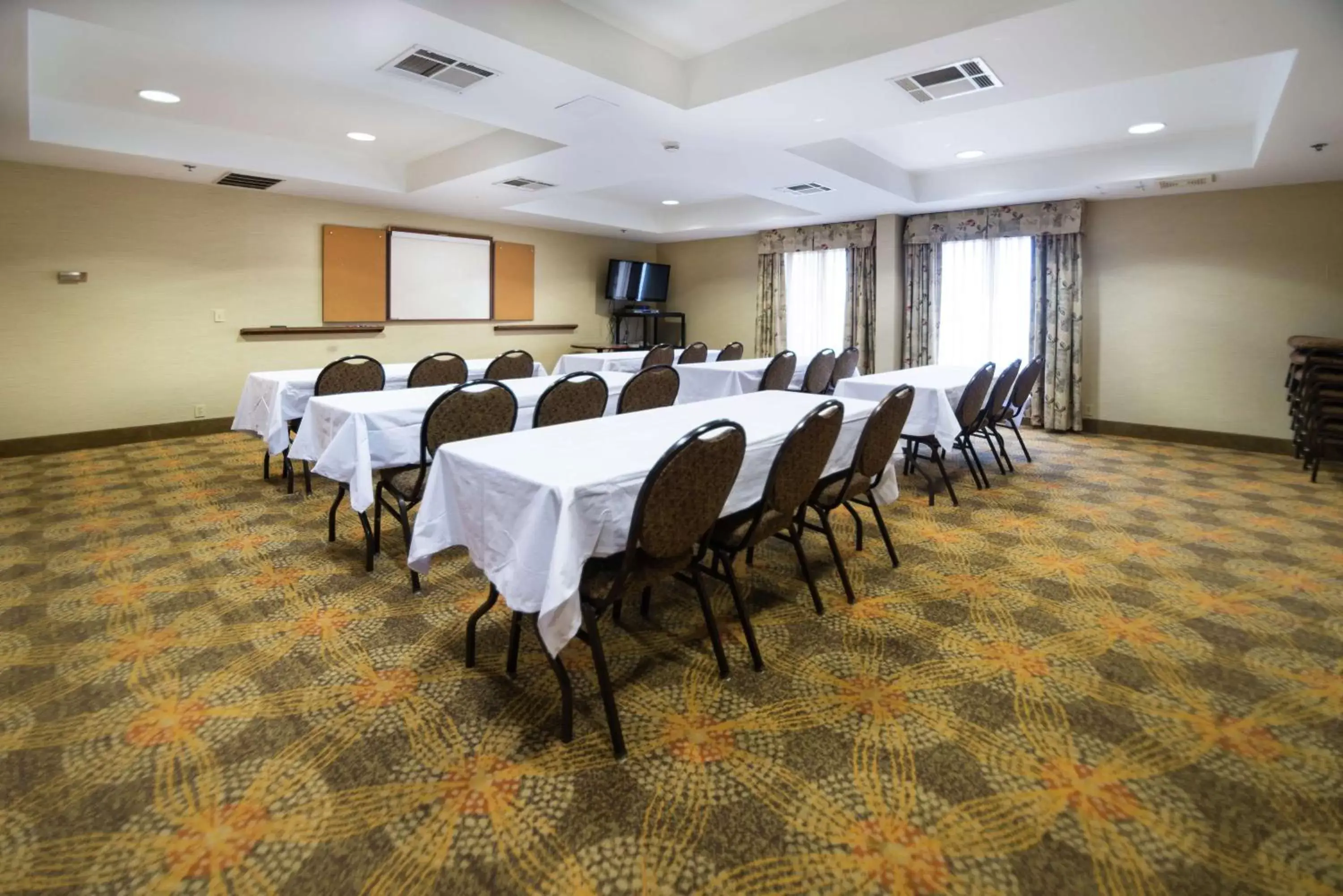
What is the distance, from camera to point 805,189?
20.6 feet

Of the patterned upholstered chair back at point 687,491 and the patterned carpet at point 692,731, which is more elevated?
the patterned upholstered chair back at point 687,491

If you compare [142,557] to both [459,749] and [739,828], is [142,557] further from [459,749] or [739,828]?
[739,828]

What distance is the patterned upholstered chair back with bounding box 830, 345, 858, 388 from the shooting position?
20.3 ft

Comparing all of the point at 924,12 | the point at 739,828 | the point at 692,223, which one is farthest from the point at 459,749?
the point at 692,223

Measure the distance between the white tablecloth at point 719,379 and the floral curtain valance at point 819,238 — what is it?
3.12 metres

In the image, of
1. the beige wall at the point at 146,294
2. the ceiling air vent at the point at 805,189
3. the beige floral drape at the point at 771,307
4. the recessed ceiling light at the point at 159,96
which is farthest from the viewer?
the beige floral drape at the point at 771,307

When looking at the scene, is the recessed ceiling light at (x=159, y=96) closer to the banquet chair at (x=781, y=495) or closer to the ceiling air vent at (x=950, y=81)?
the ceiling air vent at (x=950, y=81)

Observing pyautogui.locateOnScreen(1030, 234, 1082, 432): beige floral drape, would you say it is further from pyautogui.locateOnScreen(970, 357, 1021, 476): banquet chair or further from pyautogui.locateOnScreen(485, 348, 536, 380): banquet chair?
pyautogui.locateOnScreen(485, 348, 536, 380): banquet chair

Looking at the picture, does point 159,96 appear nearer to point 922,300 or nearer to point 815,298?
point 815,298

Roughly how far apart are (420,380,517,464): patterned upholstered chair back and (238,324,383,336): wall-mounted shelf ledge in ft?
15.2

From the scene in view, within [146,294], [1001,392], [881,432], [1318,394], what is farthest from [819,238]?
[146,294]

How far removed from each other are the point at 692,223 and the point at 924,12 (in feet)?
20.1

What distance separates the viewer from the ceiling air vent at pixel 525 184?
6.00 meters

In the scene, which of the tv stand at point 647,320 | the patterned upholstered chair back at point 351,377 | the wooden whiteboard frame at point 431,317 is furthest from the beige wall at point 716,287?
the patterned upholstered chair back at point 351,377
